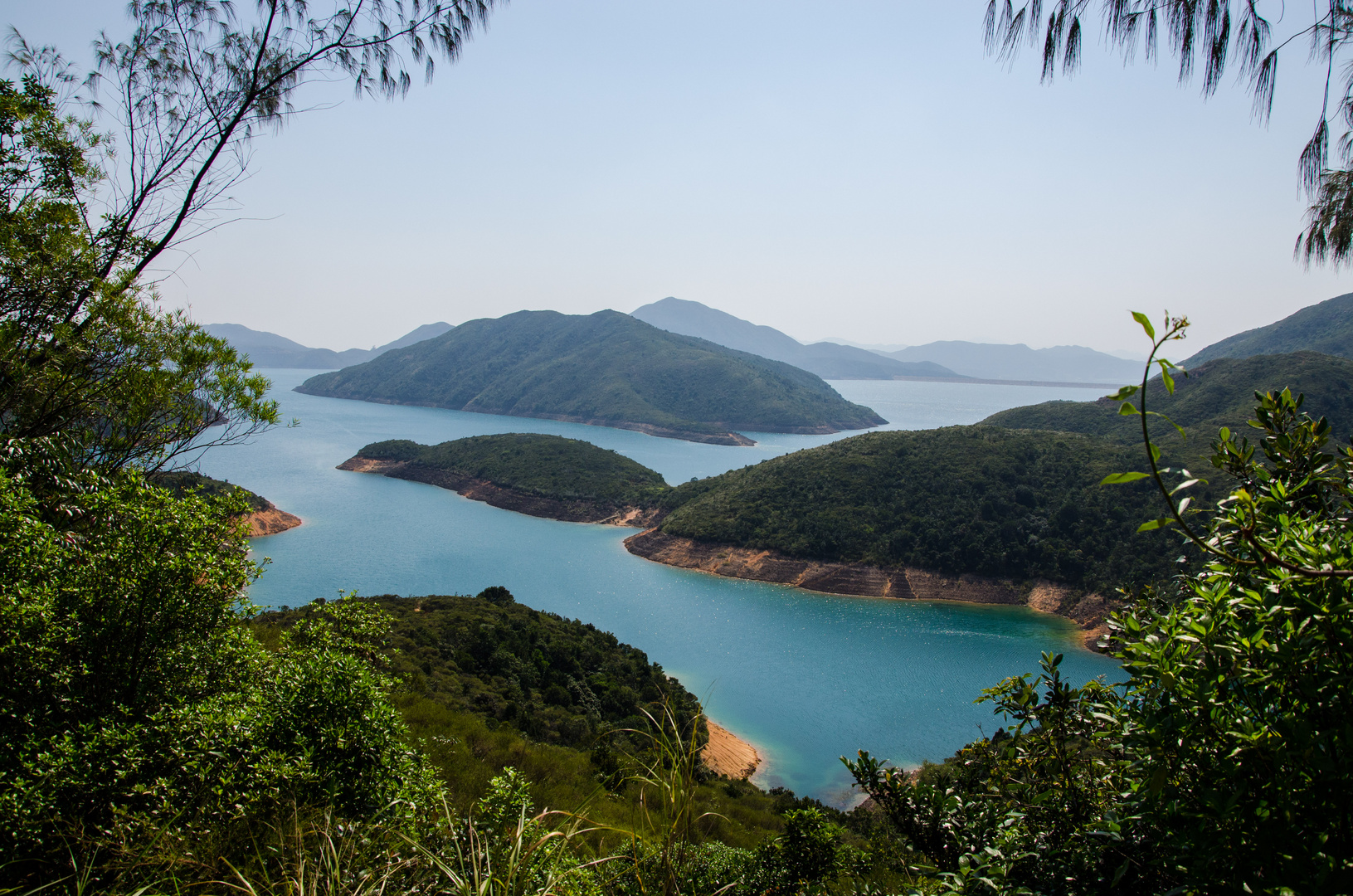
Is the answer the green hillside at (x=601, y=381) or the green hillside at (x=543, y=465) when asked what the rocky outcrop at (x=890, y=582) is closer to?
the green hillside at (x=543, y=465)

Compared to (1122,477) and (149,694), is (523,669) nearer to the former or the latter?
(149,694)

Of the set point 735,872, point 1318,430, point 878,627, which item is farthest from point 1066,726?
point 878,627

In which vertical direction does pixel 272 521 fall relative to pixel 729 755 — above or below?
above

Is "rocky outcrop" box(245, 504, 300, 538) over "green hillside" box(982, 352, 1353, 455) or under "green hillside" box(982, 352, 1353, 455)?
under

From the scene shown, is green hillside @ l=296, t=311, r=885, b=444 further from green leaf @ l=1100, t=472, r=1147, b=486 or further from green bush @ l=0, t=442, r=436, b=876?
green leaf @ l=1100, t=472, r=1147, b=486

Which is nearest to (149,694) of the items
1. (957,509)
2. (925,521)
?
(925,521)

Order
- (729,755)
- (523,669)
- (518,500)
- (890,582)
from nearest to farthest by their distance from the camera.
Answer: (523,669), (729,755), (890,582), (518,500)

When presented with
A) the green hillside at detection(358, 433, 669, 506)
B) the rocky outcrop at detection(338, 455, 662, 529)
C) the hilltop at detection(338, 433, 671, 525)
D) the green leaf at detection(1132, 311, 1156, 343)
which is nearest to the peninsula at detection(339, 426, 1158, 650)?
the rocky outcrop at detection(338, 455, 662, 529)
